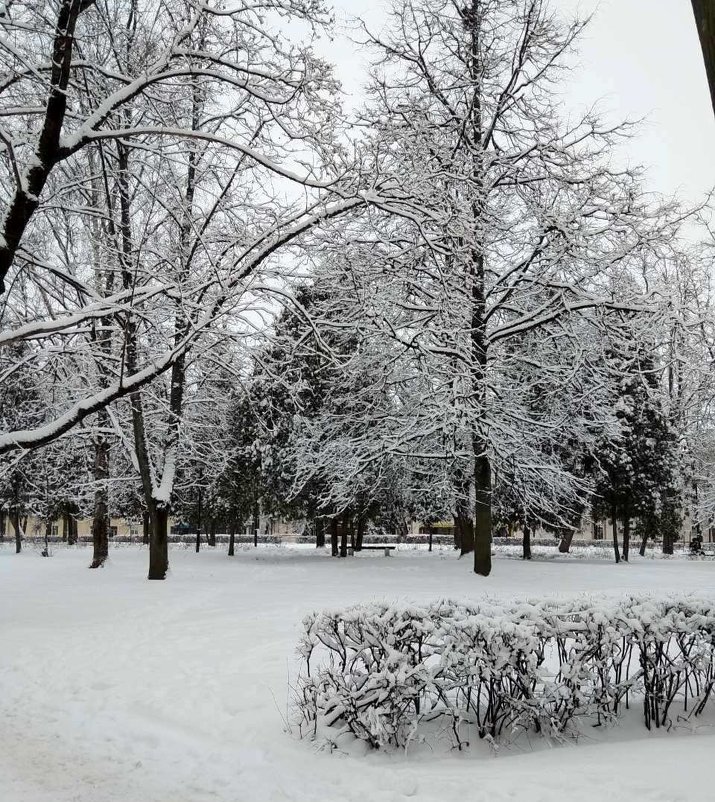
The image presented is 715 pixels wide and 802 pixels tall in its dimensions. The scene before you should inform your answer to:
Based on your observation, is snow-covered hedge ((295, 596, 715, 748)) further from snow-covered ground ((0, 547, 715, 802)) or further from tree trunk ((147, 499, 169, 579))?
tree trunk ((147, 499, 169, 579))

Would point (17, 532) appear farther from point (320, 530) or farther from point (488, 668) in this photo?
point (488, 668)

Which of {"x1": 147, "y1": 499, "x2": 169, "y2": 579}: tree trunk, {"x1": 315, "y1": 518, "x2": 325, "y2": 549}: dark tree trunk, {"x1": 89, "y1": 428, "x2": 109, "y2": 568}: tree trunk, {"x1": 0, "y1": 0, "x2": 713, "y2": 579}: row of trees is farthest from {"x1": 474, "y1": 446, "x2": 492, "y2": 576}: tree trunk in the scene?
{"x1": 315, "y1": 518, "x2": 325, "y2": 549}: dark tree trunk

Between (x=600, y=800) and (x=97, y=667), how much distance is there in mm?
5839

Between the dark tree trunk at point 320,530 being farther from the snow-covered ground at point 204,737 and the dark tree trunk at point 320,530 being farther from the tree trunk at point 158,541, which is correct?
the snow-covered ground at point 204,737

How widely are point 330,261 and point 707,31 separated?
25.4 feet

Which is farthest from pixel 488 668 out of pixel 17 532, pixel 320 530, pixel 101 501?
pixel 17 532

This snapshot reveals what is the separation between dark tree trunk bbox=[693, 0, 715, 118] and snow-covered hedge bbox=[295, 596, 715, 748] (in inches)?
153

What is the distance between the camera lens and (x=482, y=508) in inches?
664

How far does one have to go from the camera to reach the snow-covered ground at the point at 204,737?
15.6 feet

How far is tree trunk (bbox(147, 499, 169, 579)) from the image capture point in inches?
684

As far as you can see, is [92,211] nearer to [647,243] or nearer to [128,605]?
[128,605]

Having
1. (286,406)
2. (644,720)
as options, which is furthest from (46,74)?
(286,406)

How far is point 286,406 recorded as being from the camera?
28.5 meters

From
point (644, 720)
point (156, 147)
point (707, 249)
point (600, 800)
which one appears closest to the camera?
point (600, 800)
